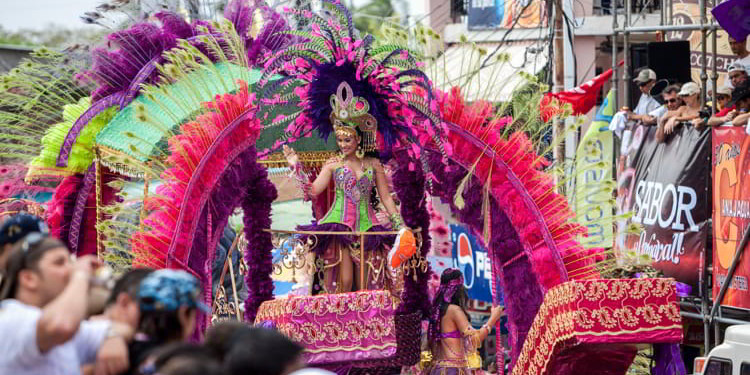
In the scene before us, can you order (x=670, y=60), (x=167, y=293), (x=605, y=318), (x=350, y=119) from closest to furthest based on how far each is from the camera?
(x=167, y=293) → (x=605, y=318) → (x=350, y=119) → (x=670, y=60)

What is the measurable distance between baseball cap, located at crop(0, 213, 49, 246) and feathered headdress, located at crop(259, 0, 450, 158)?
317cm

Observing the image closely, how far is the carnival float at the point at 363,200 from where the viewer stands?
7.70 metres

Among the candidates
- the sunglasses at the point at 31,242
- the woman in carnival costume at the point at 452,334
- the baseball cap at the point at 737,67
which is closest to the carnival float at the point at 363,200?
the woman in carnival costume at the point at 452,334

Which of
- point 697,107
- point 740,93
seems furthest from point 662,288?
point 697,107

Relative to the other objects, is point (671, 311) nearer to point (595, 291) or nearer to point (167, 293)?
point (595, 291)

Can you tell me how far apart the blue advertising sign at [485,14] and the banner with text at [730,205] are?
11.9 m

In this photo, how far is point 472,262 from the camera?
1294cm

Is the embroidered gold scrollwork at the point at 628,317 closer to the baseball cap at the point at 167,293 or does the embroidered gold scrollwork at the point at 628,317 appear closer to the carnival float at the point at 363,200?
the carnival float at the point at 363,200

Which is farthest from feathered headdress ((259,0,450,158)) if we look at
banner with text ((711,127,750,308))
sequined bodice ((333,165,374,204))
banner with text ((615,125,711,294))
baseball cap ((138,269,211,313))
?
baseball cap ((138,269,211,313))

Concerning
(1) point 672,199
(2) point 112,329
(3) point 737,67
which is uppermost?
(3) point 737,67

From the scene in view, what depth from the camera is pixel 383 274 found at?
8.49 metres

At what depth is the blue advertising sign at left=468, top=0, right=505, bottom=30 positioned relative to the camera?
2109cm

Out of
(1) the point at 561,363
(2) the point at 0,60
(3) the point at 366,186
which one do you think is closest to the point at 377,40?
(3) the point at 366,186

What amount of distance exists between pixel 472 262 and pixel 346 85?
531 cm
